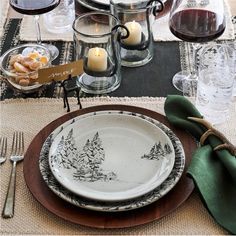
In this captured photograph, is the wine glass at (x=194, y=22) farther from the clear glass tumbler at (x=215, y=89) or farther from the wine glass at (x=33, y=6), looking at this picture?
the wine glass at (x=33, y=6)

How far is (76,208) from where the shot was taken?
88 centimetres

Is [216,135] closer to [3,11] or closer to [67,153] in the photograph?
[67,153]

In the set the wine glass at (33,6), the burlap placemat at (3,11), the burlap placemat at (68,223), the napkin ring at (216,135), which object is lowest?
the burlap placemat at (3,11)

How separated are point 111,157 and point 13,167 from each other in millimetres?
178

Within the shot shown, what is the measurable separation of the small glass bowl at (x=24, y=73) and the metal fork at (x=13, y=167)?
14 centimetres

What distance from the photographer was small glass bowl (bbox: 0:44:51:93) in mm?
1149

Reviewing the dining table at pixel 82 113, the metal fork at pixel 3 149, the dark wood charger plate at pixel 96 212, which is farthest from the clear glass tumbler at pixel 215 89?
the metal fork at pixel 3 149

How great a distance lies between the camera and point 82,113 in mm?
1068

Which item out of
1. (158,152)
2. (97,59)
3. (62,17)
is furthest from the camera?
(62,17)

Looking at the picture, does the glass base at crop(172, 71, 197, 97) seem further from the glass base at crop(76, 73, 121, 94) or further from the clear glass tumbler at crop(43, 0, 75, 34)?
the clear glass tumbler at crop(43, 0, 75, 34)

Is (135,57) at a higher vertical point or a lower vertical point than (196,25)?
lower

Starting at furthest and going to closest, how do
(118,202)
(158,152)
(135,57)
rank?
1. (135,57)
2. (158,152)
3. (118,202)

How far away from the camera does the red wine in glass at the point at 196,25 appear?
1.15 meters

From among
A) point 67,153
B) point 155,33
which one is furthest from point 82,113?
point 155,33
